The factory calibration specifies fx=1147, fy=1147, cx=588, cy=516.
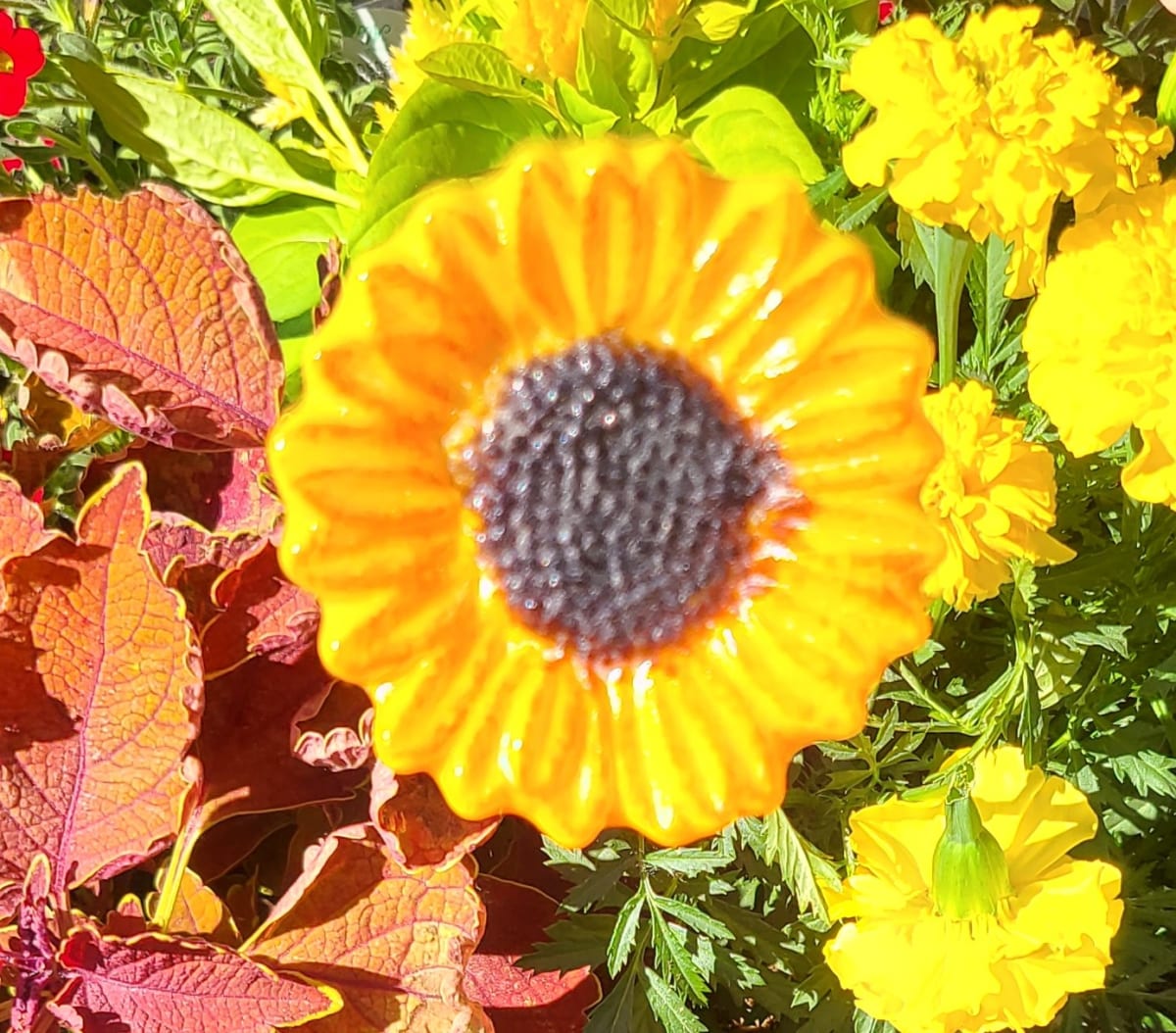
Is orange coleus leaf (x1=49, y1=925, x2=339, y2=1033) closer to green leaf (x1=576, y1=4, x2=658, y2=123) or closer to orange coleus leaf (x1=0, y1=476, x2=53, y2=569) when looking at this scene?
orange coleus leaf (x1=0, y1=476, x2=53, y2=569)

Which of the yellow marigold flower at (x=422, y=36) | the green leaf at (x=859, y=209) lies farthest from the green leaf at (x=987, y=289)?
the yellow marigold flower at (x=422, y=36)

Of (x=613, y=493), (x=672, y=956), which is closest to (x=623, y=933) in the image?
(x=672, y=956)

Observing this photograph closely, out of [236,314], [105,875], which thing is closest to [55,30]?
[236,314]

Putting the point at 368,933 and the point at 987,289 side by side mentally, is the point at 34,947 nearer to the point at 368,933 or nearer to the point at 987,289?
the point at 368,933

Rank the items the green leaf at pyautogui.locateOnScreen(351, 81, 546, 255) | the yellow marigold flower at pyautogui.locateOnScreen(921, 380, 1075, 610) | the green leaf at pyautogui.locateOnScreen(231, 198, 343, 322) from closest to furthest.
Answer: the yellow marigold flower at pyautogui.locateOnScreen(921, 380, 1075, 610), the green leaf at pyautogui.locateOnScreen(351, 81, 546, 255), the green leaf at pyautogui.locateOnScreen(231, 198, 343, 322)

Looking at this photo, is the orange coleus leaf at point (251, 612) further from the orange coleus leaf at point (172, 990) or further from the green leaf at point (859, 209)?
the green leaf at point (859, 209)

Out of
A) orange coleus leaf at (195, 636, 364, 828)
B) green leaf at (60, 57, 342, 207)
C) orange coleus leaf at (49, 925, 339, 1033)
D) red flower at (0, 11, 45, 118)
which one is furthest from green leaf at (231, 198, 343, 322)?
orange coleus leaf at (49, 925, 339, 1033)
